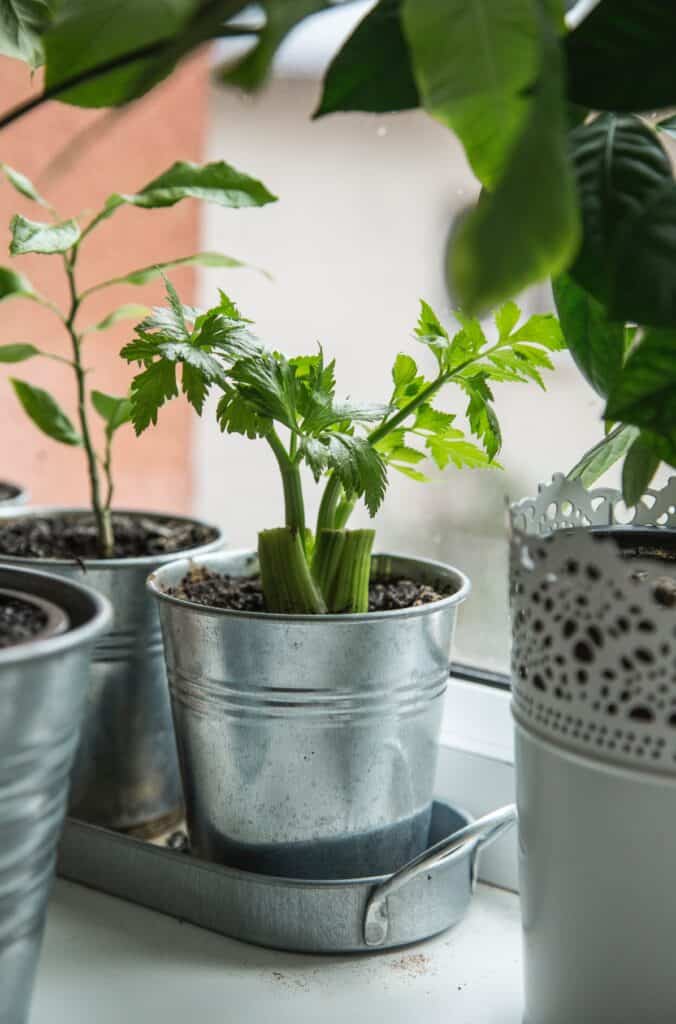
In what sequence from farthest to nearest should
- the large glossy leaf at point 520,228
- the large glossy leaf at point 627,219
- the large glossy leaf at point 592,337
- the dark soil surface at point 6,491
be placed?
the dark soil surface at point 6,491 → the large glossy leaf at point 592,337 → the large glossy leaf at point 627,219 → the large glossy leaf at point 520,228

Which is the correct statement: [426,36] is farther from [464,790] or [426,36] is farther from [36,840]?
[464,790]

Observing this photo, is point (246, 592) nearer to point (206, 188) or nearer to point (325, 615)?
point (325, 615)

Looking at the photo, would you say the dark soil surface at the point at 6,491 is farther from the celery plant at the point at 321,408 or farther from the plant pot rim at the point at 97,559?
the celery plant at the point at 321,408

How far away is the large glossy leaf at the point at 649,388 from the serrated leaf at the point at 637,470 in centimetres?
6

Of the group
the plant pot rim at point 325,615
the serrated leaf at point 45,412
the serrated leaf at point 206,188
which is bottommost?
the plant pot rim at point 325,615

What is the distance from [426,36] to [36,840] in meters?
0.41

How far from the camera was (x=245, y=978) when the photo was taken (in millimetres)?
745

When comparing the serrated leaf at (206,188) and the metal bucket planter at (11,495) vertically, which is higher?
the serrated leaf at (206,188)

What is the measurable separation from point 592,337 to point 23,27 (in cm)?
45

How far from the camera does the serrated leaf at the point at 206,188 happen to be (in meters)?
0.85

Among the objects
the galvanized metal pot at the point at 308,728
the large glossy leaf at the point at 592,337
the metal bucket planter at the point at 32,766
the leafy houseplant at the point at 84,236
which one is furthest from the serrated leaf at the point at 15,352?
the large glossy leaf at the point at 592,337

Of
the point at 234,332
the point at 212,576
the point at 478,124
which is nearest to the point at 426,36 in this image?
the point at 478,124

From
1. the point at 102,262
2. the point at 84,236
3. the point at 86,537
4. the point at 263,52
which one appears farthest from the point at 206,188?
the point at 102,262

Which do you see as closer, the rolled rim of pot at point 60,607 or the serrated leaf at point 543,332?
the rolled rim of pot at point 60,607
